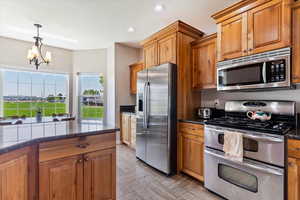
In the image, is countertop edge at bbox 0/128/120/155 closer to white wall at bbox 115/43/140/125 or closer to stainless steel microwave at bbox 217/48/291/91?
stainless steel microwave at bbox 217/48/291/91

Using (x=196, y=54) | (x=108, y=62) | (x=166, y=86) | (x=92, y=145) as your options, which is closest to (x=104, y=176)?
(x=92, y=145)

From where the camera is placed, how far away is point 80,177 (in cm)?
150

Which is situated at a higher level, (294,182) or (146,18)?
(146,18)

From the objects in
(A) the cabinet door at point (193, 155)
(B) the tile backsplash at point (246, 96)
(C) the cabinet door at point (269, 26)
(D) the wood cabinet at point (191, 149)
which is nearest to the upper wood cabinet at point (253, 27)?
(C) the cabinet door at point (269, 26)

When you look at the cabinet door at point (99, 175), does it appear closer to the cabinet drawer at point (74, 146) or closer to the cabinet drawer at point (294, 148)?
the cabinet drawer at point (74, 146)

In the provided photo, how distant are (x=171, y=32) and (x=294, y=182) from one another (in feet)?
8.29

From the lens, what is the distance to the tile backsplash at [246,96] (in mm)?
2047

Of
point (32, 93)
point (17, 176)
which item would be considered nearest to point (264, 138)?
point (17, 176)

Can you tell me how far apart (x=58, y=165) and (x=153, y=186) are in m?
1.45

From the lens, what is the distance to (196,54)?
9.26 ft

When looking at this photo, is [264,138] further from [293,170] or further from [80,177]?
[80,177]

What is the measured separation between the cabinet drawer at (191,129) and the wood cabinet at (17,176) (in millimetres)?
2018

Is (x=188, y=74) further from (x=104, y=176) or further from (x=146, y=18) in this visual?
(x=104, y=176)

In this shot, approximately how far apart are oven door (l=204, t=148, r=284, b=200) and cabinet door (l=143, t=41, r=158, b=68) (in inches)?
75.4
